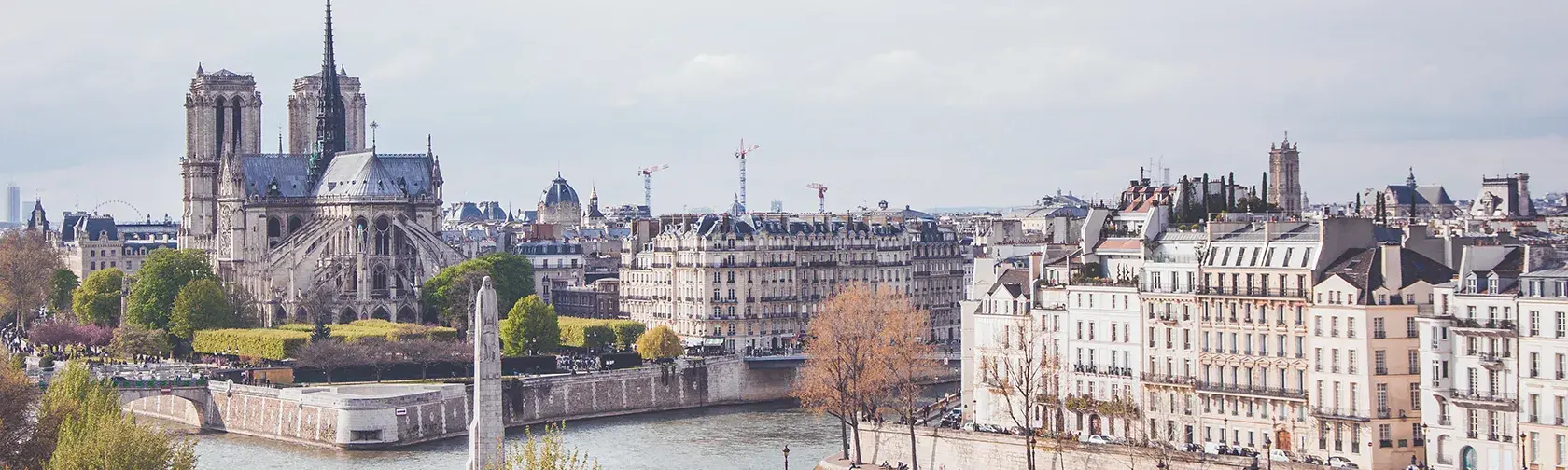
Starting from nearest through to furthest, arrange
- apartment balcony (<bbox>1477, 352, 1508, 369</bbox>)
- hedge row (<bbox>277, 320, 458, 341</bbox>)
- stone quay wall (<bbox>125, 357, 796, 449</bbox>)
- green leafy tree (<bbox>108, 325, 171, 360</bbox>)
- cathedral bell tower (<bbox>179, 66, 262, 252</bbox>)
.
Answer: apartment balcony (<bbox>1477, 352, 1508, 369</bbox>) < stone quay wall (<bbox>125, 357, 796, 449</bbox>) < hedge row (<bbox>277, 320, 458, 341</bbox>) < green leafy tree (<bbox>108, 325, 171, 360</bbox>) < cathedral bell tower (<bbox>179, 66, 262, 252</bbox>)

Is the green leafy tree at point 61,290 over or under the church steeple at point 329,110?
under

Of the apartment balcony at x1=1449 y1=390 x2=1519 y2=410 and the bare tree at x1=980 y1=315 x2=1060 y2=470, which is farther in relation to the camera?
the bare tree at x1=980 y1=315 x2=1060 y2=470

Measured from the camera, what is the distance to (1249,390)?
76812 mm

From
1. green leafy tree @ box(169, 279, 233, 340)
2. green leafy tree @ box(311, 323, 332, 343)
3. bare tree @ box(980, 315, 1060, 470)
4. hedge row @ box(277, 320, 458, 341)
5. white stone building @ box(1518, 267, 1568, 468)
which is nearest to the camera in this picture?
white stone building @ box(1518, 267, 1568, 468)

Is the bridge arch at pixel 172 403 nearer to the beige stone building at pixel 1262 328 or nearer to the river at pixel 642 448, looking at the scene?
the river at pixel 642 448

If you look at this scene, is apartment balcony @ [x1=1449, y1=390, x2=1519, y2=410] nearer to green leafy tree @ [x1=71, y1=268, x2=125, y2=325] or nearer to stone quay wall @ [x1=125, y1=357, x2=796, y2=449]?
stone quay wall @ [x1=125, y1=357, x2=796, y2=449]

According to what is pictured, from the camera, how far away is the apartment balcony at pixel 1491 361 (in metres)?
67.2

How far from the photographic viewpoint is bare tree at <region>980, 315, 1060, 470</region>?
84062mm

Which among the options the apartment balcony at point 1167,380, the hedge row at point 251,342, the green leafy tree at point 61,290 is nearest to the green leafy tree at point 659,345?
the hedge row at point 251,342

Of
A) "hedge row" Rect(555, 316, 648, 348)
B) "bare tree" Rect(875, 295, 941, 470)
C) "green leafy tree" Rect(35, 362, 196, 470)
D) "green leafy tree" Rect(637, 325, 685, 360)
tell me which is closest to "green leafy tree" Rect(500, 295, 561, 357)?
"hedge row" Rect(555, 316, 648, 348)

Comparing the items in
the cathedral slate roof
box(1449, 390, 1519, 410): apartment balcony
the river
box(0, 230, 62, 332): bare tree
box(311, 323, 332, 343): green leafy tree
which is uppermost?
the cathedral slate roof

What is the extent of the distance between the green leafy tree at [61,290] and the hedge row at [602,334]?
43974 millimetres

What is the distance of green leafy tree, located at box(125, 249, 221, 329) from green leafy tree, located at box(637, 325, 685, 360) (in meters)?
31.6

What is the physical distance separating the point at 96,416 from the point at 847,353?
97.4 feet
